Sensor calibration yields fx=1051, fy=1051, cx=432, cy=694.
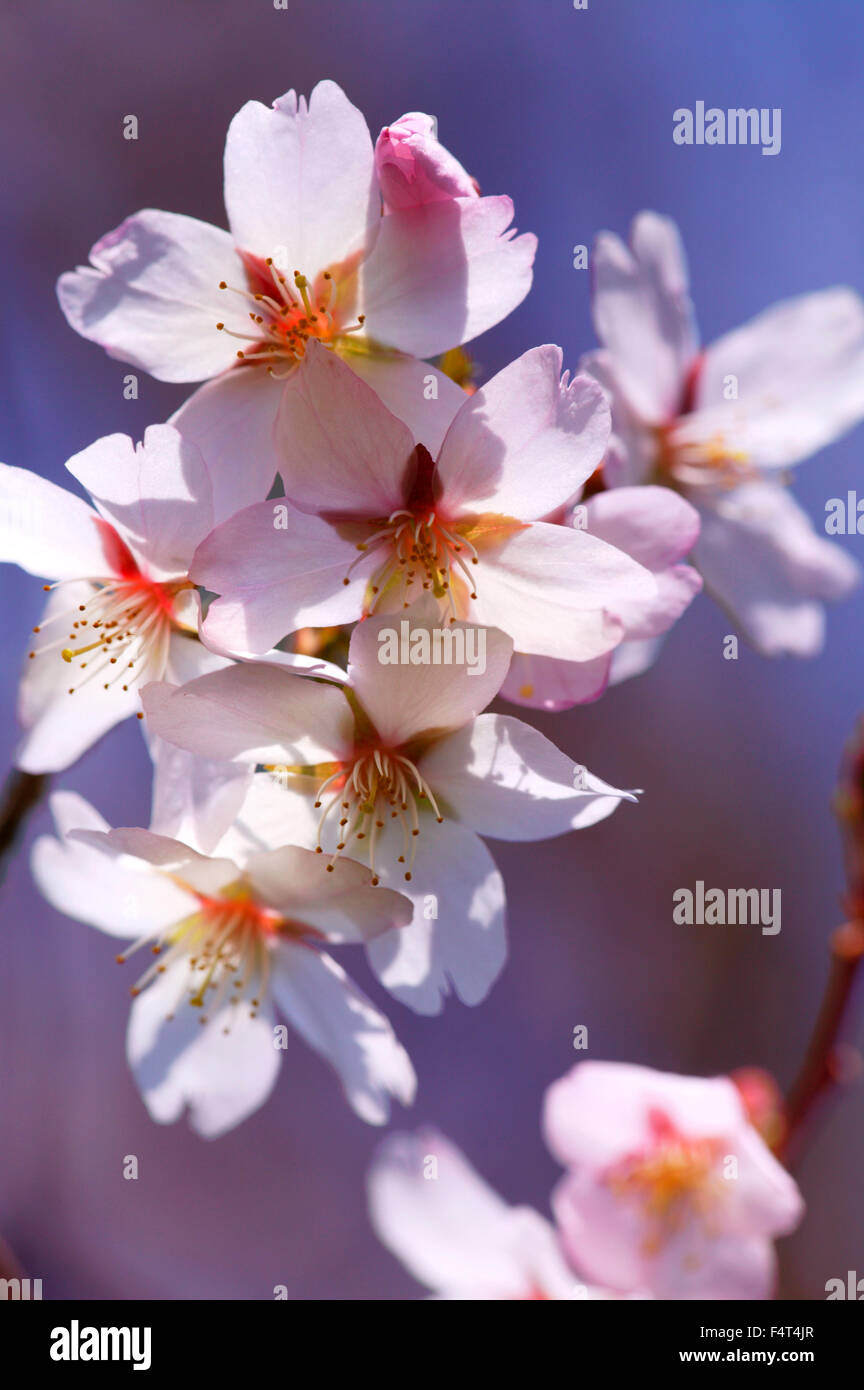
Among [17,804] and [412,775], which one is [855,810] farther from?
[17,804]

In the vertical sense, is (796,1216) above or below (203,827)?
below

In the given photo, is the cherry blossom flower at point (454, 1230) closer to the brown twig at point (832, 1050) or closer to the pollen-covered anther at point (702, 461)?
the brown twig at point (832, 1050)

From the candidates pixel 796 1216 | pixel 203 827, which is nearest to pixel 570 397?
pixel 203 827

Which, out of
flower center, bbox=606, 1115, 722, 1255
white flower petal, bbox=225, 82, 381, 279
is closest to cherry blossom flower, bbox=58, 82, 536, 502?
white flower petal, bbox=225, 82, 381, 279

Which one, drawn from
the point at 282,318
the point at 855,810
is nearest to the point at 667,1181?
the point at 855,810

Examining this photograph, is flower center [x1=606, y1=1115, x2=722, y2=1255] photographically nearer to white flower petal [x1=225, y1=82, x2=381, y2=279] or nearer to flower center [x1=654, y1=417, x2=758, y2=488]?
flower center [x1=654, y1=417, x2=758, y2=488]

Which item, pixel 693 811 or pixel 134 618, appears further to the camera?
pixel 693 811
